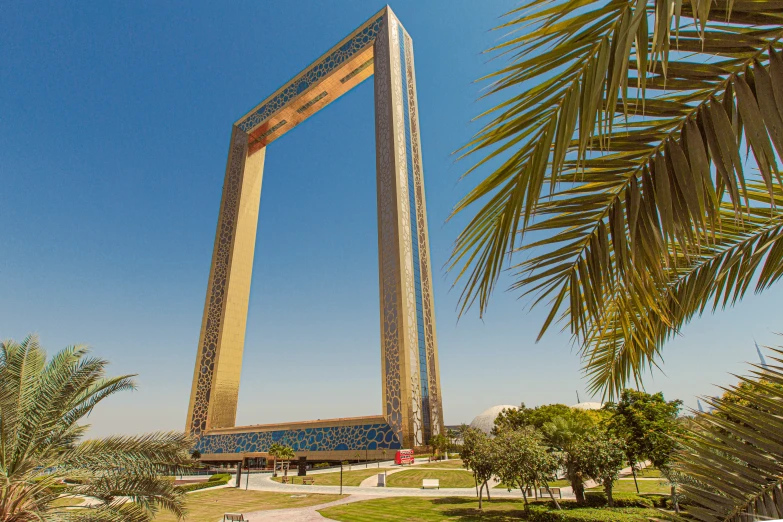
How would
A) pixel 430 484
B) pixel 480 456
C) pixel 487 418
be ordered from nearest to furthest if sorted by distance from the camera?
pixel 480 456 → pixel 430 484 → pixel 487 418

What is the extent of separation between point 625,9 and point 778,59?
1.56ft

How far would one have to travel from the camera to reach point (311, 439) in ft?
91.6

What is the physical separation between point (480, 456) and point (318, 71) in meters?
32.5

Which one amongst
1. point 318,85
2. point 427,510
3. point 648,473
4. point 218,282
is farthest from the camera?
point 218,282

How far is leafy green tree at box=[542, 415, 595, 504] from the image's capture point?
46.2 feet

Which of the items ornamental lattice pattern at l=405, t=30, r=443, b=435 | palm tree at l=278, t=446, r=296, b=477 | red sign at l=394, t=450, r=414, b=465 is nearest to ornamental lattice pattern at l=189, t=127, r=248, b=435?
palm tree at l=278, t=446, r=296, b=477

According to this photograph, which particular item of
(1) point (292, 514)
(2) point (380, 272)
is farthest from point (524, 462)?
(2) point (380, 272)

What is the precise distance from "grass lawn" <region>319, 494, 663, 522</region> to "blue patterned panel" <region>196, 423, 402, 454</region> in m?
7.82

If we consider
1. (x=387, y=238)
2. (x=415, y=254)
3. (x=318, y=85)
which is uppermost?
(x=318, y=85)

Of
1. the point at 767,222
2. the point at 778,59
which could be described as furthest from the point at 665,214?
the point at 767,222

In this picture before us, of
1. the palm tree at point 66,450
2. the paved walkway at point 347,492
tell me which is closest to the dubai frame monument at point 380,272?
the paved walkway at point 347,492

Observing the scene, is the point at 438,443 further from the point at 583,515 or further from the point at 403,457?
the point at 583,515

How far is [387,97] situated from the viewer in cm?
3030

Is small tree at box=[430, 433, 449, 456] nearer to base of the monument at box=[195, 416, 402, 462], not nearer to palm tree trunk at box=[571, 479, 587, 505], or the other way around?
base of the monument at box=[195, 416, 402, 462]
